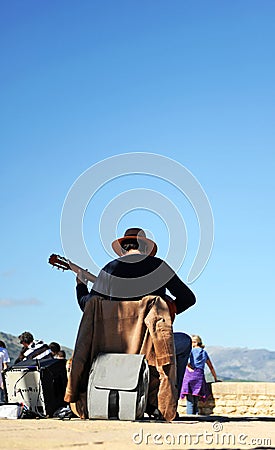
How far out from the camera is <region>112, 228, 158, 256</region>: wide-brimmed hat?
636cm

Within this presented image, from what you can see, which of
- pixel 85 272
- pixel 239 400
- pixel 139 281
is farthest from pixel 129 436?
pixel 239 400

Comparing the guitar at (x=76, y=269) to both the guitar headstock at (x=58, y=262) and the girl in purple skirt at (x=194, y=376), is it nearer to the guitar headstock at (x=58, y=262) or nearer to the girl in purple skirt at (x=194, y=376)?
the guitar headstock at (x=58, y=262)

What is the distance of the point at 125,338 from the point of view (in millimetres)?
5898

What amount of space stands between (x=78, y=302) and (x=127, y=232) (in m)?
0.72

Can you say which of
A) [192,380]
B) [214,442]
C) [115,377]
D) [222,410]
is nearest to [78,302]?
[115,377]

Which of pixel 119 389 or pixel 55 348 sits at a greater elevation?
pixel 55 348

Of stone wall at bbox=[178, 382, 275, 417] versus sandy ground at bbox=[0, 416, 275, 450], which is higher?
stone wall at bbox=[178, 382, 275, 417]

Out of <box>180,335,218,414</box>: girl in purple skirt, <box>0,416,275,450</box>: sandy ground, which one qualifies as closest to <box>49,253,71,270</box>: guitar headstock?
<box>0,416,275,450</box>: sandy ground

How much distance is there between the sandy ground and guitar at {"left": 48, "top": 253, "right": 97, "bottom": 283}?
6.19 ft

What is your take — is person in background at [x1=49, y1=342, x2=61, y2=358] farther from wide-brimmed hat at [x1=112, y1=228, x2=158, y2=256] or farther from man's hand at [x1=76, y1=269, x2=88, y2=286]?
wide-brimmed hat at [x1=112, y1=228, x2=158, y2=256]

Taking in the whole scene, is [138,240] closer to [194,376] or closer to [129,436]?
[129,436]

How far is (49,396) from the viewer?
21.0 ft

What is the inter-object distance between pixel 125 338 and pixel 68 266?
1.41 m

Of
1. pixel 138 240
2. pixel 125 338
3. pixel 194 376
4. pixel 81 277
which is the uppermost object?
pixel 138 240
